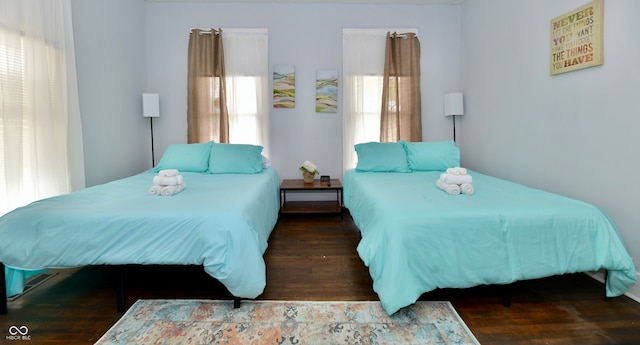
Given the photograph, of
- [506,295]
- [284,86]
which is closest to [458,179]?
[506,295]

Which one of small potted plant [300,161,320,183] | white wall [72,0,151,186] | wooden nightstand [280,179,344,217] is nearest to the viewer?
white wall [72,0,151,186]

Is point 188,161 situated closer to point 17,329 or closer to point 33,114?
point 33,114

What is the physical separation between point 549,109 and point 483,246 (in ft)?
5.28

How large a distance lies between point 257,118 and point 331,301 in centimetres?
279

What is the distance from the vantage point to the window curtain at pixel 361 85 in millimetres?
4199

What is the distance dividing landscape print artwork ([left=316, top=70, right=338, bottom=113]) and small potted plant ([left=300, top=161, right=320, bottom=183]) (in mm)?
734

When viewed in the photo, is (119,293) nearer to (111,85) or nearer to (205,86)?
(111,85)

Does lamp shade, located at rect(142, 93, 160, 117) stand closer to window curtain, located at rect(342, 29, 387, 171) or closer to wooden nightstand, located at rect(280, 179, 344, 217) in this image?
wooden nightstand, located at rect(280, 179, 344, 217)

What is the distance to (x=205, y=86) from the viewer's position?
414 cm

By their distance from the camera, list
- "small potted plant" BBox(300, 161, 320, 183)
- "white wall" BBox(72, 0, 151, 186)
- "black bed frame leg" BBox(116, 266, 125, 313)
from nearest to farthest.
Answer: "black bed frame leg" BBox(116, 266, 125, 313) → "white wall" BBox(72, 0, 151, 186) → "small potted plant" BBox(300, 161, 320, 183)

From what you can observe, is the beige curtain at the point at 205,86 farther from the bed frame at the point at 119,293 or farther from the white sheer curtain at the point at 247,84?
the bed frame at the point at 119,293

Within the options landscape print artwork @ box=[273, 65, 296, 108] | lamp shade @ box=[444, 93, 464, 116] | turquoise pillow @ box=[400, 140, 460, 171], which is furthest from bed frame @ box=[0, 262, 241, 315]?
lamp shade @ box=[444, 93, 464, 116]

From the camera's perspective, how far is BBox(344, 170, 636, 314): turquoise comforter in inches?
70.7

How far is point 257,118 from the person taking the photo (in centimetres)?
423
